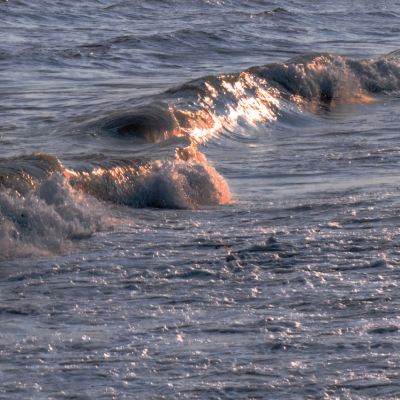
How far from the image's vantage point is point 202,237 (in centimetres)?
575

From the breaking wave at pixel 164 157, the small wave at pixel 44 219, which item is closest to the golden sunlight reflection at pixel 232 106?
the breaking wave at pixel 164 157

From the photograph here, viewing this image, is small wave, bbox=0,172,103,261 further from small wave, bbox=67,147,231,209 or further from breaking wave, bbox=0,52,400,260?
small wave, bbox=67,147,231,209

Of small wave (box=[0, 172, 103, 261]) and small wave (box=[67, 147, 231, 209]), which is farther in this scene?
small wave (box=[67, 147, 231, 209])

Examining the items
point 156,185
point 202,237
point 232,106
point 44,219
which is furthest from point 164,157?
point 232,106

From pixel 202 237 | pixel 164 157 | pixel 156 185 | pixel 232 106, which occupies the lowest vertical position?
pixel 202 237

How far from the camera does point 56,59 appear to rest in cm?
1689

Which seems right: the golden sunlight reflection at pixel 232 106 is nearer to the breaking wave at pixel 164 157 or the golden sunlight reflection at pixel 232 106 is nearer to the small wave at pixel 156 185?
the breaking wave at pixel 164 157

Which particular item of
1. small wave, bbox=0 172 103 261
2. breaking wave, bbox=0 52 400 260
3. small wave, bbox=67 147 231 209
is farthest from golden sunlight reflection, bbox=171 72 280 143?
small wave, bbox=0 172 103 261

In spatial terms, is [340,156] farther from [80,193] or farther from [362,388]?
[362,388]

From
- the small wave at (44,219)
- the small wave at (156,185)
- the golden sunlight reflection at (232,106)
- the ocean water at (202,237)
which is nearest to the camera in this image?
the ocean water at (202,237)

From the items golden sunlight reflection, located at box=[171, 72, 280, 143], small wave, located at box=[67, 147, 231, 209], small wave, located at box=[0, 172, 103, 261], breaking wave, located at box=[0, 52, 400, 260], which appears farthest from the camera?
golden sunlight reflection, located at box=[171, 72, 280, 143]

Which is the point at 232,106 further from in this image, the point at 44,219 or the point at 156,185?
the point at 44,219

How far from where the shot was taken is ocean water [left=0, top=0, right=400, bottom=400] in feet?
11.5

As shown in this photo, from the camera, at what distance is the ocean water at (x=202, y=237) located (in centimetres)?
352
